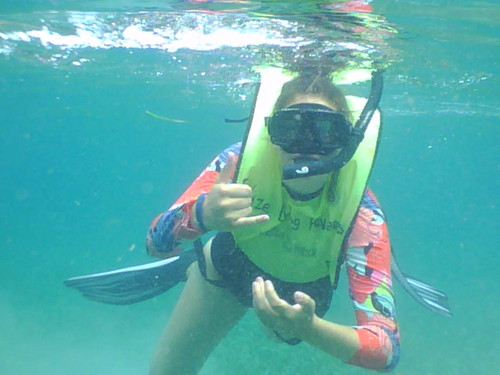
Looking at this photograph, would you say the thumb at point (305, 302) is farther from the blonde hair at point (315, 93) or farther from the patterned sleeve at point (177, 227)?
the blonde hair at point (315, 93)

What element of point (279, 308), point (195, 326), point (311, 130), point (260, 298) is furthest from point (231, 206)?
point (195, 326)

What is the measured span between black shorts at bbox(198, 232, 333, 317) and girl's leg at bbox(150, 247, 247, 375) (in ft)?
0.61

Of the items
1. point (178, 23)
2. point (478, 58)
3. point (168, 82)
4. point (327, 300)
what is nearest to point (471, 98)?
point (478, 58)

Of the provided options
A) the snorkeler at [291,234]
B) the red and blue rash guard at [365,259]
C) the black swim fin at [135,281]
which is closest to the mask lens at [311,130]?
the snorkeler at [291,234]

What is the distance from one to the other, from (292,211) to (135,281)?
280 centimetres

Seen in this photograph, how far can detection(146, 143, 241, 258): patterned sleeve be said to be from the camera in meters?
4.49

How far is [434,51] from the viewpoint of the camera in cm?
1255

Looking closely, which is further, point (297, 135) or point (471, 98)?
point (471, 98)

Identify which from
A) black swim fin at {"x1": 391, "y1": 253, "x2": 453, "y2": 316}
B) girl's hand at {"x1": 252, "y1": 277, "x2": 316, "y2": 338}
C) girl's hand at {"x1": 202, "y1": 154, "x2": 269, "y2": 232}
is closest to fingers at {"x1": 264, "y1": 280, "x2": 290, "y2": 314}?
Answer: girl's hand at {"x1": 252, "y1": 277, "x2": 316, "y2": 338}

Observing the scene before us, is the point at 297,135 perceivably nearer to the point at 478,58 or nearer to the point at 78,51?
the point at 478,58

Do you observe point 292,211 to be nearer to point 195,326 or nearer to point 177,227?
point 177,227

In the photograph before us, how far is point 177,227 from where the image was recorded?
14.8 feet

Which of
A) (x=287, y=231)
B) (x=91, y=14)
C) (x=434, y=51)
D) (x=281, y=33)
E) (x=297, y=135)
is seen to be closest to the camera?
(x=297, y=135)

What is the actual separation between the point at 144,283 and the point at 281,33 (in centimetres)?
663
